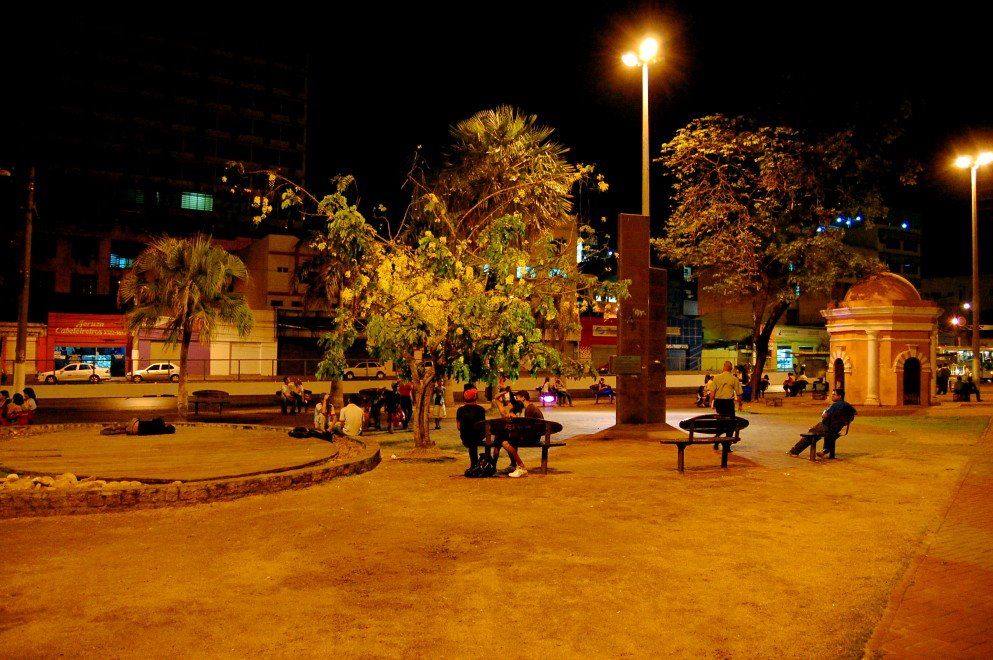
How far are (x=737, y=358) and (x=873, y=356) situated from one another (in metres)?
35.4

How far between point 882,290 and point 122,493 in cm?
2425

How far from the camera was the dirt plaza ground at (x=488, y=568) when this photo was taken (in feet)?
15.3

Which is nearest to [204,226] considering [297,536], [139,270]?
[139,270]

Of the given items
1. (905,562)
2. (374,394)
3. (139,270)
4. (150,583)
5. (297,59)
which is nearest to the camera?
(150,583)

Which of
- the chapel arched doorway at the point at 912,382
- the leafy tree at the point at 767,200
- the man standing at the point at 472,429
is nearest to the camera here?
the man standing at the point at 472,429

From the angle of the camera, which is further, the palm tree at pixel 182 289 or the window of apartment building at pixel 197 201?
the window of apartment building at pixel 197 201

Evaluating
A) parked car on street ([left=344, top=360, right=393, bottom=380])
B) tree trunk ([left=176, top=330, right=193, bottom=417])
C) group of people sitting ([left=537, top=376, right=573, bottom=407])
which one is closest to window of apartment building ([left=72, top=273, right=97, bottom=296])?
parked car on street ([left=344, top=360, right=393, bottom=380])

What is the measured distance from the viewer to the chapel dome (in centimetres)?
2538

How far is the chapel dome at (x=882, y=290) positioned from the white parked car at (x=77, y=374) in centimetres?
3380

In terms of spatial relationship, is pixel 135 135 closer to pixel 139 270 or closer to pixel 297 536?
pixel 139 270

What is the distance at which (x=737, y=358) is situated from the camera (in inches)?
2368

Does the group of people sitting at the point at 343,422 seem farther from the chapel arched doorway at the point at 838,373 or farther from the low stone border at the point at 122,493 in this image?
the chapel arched doorway at the point at 838,373

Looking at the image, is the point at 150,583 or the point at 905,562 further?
the point at 905,562

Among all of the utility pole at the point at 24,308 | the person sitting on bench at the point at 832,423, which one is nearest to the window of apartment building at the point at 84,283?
the utility pole at the point at 24,308
